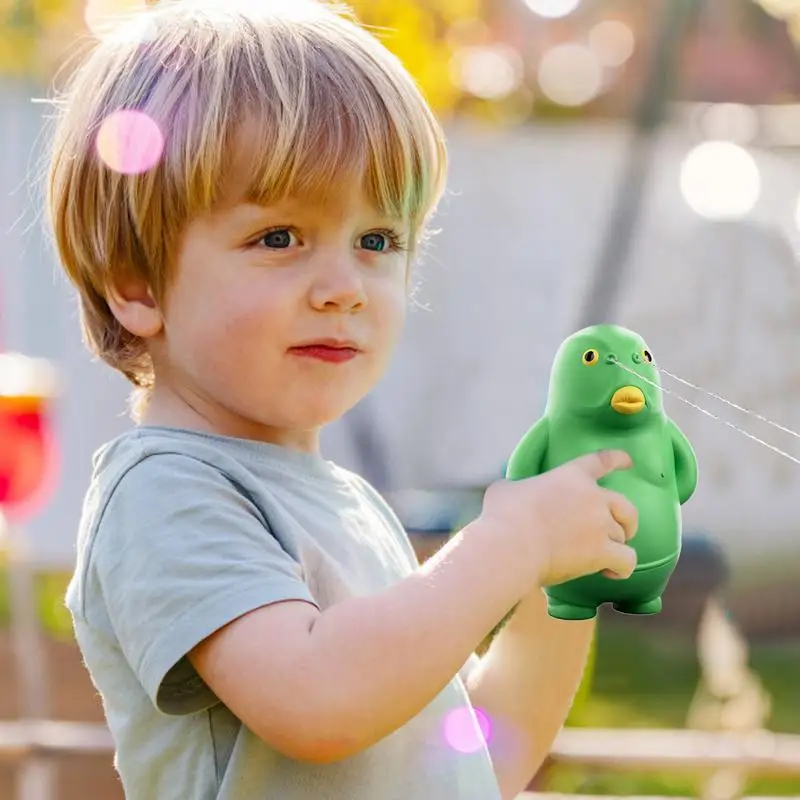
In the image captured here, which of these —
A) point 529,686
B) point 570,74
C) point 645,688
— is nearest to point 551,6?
point 570,74

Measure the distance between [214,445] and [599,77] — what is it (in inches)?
181

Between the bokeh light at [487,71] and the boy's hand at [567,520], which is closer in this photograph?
the boy's hand at [567,520]

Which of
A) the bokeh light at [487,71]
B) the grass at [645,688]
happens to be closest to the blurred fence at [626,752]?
the grass at [645,688]

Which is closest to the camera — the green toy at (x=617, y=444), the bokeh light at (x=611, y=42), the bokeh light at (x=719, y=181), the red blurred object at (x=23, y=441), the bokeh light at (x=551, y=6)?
the green toy at (x=617, y=444)

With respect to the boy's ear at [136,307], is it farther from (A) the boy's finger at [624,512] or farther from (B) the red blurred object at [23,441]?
(B) the red blurred object at [23,441]

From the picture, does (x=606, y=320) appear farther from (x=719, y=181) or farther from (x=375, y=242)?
(x=375, y=242)

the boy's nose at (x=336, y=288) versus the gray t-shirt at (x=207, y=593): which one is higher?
the boy's nose at (x=336, y=288)

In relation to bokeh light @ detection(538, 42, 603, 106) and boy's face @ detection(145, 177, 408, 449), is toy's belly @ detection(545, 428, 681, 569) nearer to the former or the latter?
boy's face @ detection(145, 177, 408, 449)

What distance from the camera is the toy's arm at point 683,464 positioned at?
901mm

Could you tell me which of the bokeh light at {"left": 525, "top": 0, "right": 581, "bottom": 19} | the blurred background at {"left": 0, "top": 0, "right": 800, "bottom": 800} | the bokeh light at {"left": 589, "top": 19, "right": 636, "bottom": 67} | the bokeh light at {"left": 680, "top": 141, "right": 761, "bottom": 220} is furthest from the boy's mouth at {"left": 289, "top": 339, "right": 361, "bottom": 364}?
the bokeh light at {"left": 589, "top": 19, "right": 636, "bottom": 67}

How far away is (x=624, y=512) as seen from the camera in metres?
0.83

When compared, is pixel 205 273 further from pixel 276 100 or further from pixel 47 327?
pixel 47 327

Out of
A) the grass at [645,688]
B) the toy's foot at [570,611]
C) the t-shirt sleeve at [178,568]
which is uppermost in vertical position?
the t-shirt sleeve at [178,568]

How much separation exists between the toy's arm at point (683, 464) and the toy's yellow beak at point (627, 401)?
0.19 ft
